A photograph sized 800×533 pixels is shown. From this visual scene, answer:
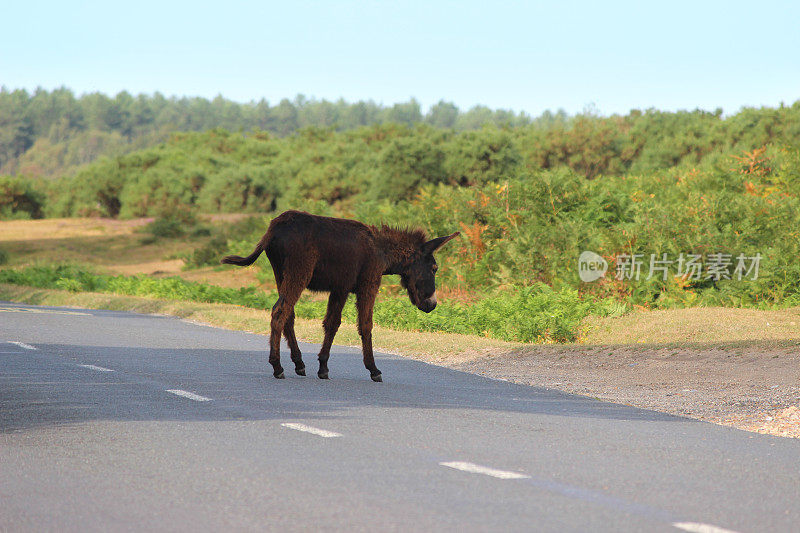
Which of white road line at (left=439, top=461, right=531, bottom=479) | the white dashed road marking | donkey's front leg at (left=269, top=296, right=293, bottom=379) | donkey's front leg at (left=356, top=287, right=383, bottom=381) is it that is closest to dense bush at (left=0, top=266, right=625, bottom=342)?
the white dashed road marking

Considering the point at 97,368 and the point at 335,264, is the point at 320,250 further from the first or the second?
the point at 97,368

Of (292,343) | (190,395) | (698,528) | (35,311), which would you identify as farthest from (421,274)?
(35,311)

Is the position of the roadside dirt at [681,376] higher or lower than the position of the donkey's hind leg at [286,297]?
lower

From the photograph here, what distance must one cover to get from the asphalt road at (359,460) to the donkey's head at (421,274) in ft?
3.46

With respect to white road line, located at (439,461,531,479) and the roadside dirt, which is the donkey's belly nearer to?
the roadside dirt

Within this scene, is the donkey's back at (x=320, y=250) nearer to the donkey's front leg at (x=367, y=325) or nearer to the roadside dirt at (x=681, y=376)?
the donkey's front leg at (x=367, y=325)

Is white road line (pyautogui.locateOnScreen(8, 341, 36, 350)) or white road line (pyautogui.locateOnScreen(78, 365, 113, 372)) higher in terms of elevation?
white road line (pyautogui.locateOnScreen(78, 365, 113, 372))

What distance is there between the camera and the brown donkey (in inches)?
460

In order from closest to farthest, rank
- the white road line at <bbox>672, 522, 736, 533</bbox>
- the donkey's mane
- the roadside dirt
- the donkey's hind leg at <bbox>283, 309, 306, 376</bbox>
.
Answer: the white road line at <bbox>672, 522, 736, 533</bbox>, the roadside dirt, the donkey's hind leg at <bbox>283, 309, 306, 376</bbox>, the donkey's mane

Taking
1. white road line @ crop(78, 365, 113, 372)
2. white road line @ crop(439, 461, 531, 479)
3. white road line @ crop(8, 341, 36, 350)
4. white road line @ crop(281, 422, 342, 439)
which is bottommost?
white road line @ crop(8, 341, 36, 350)

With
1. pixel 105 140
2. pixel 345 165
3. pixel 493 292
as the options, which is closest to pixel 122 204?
pixel 345 165

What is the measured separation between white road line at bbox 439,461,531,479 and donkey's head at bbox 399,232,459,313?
5673mm

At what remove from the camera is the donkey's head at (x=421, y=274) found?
12.5 metres

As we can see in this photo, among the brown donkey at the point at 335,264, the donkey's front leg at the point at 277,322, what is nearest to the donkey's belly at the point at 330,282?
the brown donkey at the point at 335,264
